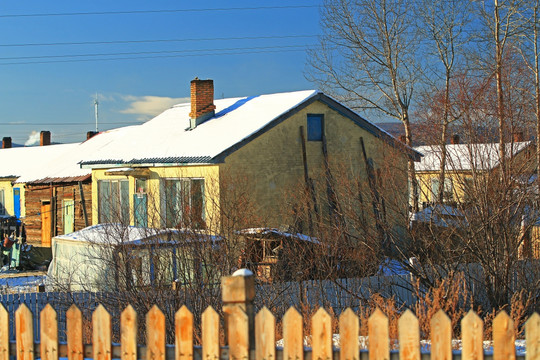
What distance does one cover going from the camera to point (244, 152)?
19.0 meters

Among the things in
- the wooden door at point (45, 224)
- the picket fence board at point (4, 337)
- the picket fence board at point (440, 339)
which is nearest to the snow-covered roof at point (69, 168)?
the wooden door at point (45, 224)

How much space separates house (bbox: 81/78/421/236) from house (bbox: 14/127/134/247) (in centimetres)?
306

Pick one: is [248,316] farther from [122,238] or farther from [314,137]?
[314,137]

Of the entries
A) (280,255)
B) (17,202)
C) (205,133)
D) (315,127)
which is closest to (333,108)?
(315,127)

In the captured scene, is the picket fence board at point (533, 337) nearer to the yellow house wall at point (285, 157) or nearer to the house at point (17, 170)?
the yellow house wall at point (285, 157)

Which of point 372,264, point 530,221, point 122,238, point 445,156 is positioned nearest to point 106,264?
point 122,238

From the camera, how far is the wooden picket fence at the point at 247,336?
3.82 m

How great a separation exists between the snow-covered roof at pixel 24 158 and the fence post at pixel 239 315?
33.3 metres

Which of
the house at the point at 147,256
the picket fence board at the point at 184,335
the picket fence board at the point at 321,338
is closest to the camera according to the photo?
the picket fence board at the point at 321,338

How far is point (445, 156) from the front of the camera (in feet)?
32.4

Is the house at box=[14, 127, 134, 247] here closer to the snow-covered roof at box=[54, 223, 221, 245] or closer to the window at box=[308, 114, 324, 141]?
the window at box=[308, 114, 324, 141]

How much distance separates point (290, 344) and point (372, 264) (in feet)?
22.4

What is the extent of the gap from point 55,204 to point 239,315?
2502cm

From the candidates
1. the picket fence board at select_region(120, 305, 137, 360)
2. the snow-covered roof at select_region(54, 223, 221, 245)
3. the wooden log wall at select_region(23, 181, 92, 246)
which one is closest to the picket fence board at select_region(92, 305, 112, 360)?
the picket fence board at select_region(120, 305, 137, 360)
